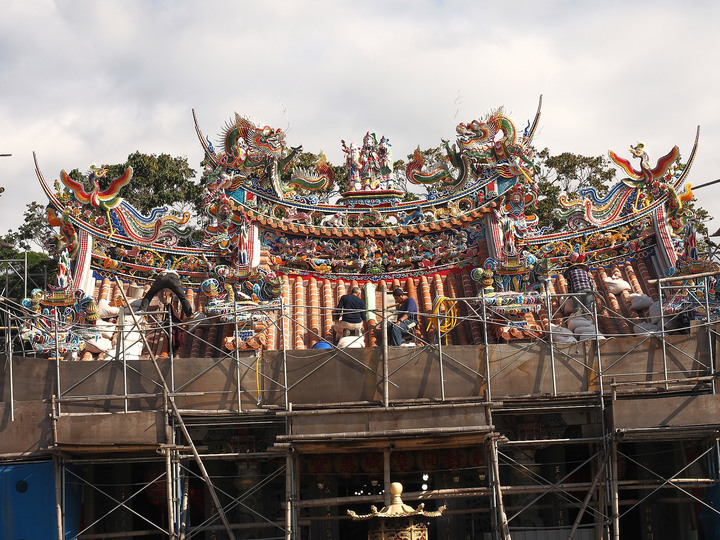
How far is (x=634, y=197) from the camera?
2330 cm

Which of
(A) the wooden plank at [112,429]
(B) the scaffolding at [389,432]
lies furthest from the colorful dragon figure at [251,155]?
(A) the wooden plank at [112,429]

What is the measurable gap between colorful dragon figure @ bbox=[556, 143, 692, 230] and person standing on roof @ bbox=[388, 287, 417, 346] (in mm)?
4613

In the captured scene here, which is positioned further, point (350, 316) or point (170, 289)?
point (170, 289)

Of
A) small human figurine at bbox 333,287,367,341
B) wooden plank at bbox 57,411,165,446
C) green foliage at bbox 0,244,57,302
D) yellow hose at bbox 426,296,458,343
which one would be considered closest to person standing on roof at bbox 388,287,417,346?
yellow hose at bbox 426,296,458,343

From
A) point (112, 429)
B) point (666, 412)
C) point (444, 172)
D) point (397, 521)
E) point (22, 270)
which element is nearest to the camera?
point (397, 521)

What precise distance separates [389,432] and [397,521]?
1.34m

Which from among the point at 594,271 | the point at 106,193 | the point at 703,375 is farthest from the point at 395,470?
the point at 106,193

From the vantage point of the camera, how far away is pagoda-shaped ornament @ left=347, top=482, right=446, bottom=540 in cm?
1617

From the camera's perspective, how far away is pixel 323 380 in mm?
18141

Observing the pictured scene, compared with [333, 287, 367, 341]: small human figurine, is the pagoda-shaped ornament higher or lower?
lower

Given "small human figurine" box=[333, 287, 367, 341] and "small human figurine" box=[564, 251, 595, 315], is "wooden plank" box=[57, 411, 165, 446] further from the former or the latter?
"small human figurine" box=[564, 251, 595, 315]

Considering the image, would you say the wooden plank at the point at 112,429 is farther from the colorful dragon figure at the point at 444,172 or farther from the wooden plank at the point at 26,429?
the colorful dragon figure at the point at 444,172

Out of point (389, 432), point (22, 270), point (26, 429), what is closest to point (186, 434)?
point (26, 429)

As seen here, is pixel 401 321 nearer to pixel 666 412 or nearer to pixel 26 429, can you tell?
pixel 666 412
